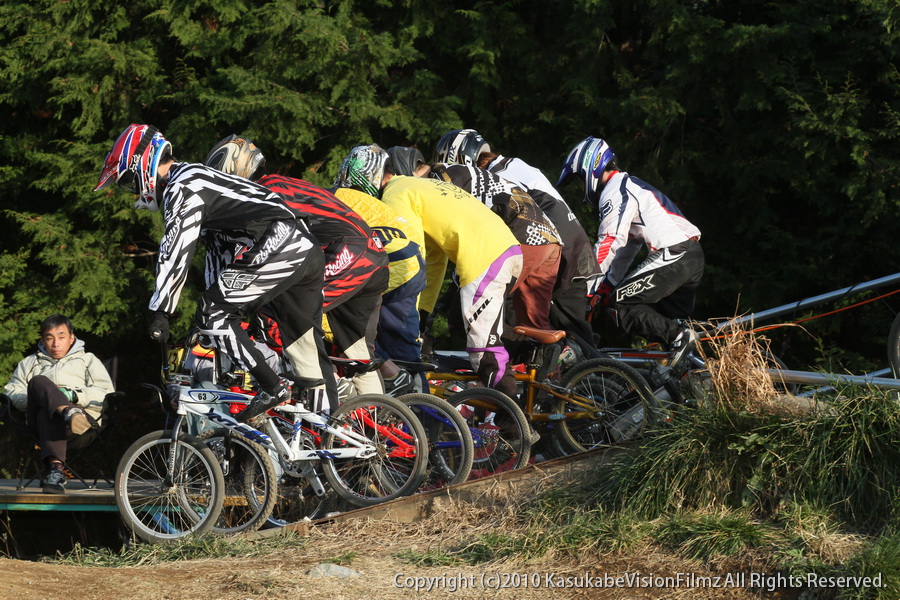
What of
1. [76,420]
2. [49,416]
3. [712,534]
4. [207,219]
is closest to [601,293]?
[207,219]

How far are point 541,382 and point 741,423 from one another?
6.67 feet

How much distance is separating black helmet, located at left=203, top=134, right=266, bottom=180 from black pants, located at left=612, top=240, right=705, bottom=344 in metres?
2.64

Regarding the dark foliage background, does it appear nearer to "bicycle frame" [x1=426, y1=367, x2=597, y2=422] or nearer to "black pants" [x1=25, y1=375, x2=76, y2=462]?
"black pants" [x1=25, y1=375, x2=76, y2=462]

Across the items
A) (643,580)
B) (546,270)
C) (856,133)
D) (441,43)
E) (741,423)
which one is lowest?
(643,580)

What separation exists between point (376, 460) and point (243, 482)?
2.57 ft

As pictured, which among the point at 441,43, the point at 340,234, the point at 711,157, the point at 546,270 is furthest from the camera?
the point at 441,43

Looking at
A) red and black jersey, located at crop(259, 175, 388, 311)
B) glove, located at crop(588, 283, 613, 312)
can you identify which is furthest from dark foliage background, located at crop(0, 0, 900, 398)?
red and black jersey, located at crop(259, 175, 388, 311)

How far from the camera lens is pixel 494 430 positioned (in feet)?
20.7

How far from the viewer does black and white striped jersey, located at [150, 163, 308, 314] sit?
561 cm

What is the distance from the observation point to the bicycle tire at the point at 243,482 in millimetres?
5801

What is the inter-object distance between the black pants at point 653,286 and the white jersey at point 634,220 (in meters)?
0.09

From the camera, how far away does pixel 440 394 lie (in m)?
7.02

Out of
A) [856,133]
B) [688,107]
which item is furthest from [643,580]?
[688,107]

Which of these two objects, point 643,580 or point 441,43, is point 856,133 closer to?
point 441,43
